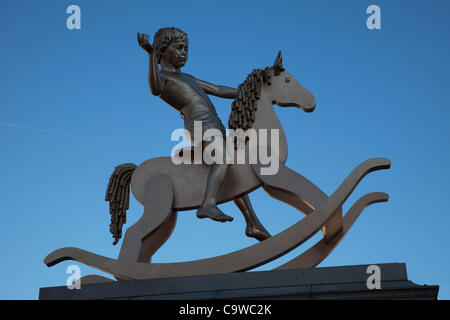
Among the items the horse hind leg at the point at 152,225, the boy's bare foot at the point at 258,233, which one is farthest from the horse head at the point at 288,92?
the horse hind leg at the point at 152,225

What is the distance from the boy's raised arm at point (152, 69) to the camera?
5418 millimetres

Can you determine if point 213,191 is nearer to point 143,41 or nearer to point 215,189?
point 215,189

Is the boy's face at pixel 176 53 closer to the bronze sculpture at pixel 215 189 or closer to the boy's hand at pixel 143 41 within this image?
the bronze sculpture at pixel 215 189

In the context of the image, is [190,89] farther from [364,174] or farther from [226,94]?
[364,174]

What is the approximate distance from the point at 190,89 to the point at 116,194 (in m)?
1.24

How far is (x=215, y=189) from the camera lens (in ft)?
17.8

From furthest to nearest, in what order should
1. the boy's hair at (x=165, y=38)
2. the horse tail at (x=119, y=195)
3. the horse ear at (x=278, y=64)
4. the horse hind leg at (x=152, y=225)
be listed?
the boy's hair at (x=165, y=38) < the horse ear at (x=278, y=64) < the horse tail at (x=119, y=195) < the horse hind leg at (x=152, y=225)

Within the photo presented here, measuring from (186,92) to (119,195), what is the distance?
1.18 m

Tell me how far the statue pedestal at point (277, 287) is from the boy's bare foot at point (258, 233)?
1227mm

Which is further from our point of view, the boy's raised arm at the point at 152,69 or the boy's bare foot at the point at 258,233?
the boy's bare foot at the point at 258,233

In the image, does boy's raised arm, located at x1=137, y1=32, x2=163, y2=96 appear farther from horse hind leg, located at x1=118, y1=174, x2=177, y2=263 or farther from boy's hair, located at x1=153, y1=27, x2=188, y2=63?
horse hind leg, located at x1=118, y1=174, x2=177, y2=263

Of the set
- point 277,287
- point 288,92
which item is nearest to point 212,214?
point 277,287

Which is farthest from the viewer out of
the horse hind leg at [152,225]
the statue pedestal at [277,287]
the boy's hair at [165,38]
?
the boy's hair at [165,38]
